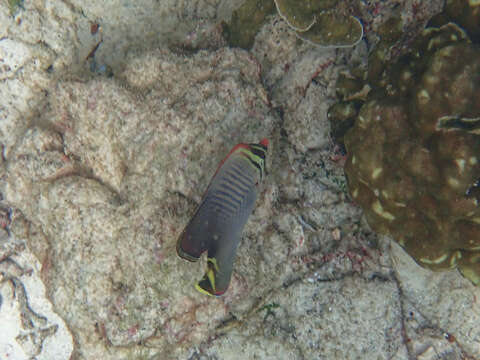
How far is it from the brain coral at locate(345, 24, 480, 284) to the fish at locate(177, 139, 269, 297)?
1.07m

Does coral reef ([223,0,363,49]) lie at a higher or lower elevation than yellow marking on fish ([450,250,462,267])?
higher

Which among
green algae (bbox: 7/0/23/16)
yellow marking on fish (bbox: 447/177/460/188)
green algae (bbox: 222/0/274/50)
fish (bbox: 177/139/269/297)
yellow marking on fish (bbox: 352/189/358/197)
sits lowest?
yellow marking on fish (bbox: 352/189/358/197)

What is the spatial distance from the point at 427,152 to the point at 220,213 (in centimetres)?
170

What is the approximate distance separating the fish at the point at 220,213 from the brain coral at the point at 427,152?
1070 millimetres

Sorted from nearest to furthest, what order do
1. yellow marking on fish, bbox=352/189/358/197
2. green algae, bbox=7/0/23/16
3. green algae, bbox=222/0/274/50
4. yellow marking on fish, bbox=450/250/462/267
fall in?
1. yellow marking on fish, bbox=450/250/462/267
2. yellow marking on fish, bbox=352/189/358/197
3. green algae, bbox=222/0/274/50
4. green algae, bbox=7/0/23/16

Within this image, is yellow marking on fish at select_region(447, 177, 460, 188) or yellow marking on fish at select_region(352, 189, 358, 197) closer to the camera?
yellow marking on fish at select_region(447, 177, 460, 188)

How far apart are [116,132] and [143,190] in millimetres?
673

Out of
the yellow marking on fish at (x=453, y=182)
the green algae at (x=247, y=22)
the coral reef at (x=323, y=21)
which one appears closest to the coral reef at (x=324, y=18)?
the coral reef at (x=323, y=21)

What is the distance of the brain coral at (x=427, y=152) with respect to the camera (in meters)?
2.29

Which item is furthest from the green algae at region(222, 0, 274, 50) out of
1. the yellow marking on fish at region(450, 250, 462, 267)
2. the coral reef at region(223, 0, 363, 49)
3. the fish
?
the yellow marking on fish at region(450, 250, 462, 267)

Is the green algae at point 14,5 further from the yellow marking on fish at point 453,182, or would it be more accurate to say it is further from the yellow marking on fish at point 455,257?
the yellow marking on fish at point 455,257

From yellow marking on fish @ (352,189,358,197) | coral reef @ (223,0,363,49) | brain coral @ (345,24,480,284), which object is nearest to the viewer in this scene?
brain coral @ (345,24,480,284)

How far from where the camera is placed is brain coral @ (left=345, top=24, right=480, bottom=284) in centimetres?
229

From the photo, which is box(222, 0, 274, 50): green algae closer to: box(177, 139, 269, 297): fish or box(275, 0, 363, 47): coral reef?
box(275, 0, 363, 47): coral reef
